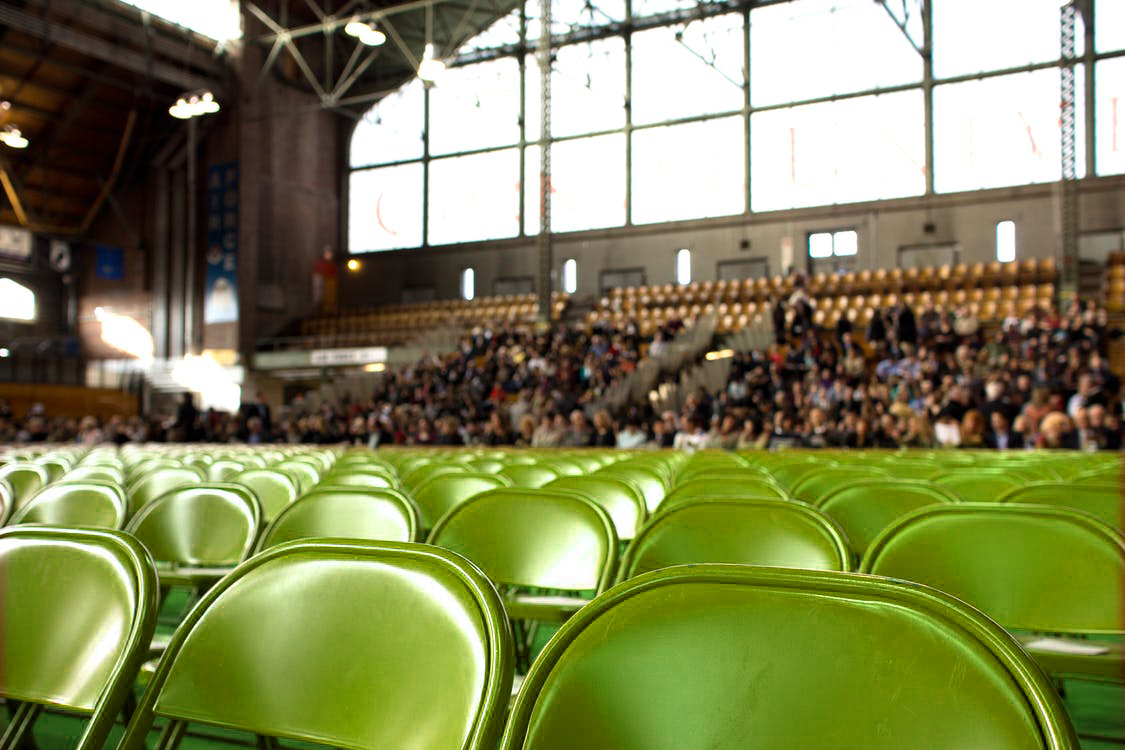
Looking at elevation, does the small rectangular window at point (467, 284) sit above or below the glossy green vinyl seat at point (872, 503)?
above

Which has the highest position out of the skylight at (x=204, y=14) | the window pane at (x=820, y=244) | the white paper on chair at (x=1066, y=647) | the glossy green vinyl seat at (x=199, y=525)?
the skylight at (x=204, y=14)

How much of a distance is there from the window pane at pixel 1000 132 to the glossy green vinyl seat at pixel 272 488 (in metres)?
21.8

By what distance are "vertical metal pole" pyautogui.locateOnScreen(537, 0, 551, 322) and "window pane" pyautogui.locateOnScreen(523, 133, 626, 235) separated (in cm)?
653

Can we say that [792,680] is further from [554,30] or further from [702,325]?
[554,30]

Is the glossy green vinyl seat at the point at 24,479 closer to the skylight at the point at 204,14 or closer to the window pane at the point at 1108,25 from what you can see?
the skylight at the point at 204,14

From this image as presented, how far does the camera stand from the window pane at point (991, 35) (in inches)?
855

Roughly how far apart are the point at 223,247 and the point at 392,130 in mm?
6948

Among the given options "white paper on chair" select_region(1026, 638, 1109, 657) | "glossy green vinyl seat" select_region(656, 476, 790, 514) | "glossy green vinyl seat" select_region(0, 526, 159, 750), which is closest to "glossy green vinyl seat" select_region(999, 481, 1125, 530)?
"white paper on chair" select_region(1026, 638, 1109, 657)

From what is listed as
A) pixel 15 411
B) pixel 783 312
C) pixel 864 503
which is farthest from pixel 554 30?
pixel 864 503

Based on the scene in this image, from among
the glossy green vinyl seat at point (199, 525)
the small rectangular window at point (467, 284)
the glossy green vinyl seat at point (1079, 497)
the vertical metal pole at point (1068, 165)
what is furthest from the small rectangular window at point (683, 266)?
the glossy green vinyl seat at point (199, 525)

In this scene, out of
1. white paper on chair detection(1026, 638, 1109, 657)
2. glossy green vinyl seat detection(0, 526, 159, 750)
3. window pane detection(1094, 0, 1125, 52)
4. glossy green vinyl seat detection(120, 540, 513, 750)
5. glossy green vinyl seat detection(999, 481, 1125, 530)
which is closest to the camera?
glossy green vinyl seat detection(120, 540, 513, 750)

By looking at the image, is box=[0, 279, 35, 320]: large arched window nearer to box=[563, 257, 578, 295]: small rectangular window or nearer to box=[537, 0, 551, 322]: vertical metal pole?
box=[563, 257, 578, 295]: small rectangular window

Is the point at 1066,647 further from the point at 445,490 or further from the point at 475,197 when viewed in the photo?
the point at 475,197

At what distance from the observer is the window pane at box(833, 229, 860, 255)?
941 inches
